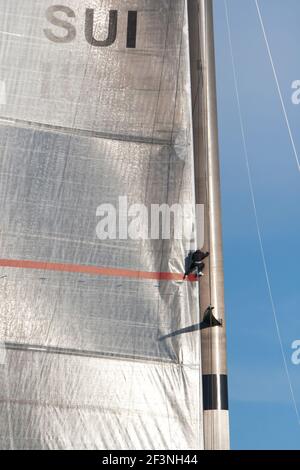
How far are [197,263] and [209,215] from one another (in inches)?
21.9

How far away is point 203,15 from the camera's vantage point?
26.8 ft

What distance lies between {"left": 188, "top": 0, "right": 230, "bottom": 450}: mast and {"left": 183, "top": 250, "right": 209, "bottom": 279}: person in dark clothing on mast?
20 cm

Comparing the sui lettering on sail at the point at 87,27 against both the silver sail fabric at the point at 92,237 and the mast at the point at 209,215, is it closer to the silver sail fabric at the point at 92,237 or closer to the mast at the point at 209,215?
the silver sail fabric at the point at 92,237

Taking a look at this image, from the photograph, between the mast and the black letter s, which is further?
the black letter s

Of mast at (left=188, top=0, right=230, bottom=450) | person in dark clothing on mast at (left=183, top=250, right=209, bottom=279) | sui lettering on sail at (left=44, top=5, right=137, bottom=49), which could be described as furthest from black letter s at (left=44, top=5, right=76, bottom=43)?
person in dark clothing on mast at (left=183, top=250, right=209, bottom=279)

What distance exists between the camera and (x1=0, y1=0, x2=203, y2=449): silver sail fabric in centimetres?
683

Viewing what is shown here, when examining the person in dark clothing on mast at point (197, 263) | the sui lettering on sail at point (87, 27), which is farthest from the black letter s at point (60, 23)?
the person in dark clothing on mast at point (197, 263)

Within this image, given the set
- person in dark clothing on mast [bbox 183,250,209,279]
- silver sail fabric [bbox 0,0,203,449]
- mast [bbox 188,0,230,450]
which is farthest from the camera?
person in dark clothing on mast [bbox 183,250,209,279]

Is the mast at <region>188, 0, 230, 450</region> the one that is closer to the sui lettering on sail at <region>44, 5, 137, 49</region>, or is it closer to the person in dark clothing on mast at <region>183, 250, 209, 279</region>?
the person in dark clothing on mast at <region>183, 250, 209, 279</region>

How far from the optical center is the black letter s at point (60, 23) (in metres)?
7.85

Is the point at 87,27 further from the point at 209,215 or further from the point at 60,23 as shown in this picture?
the point at 209,215

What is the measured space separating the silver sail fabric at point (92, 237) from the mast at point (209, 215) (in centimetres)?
13

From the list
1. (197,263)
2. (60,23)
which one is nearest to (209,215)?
(197,263)
